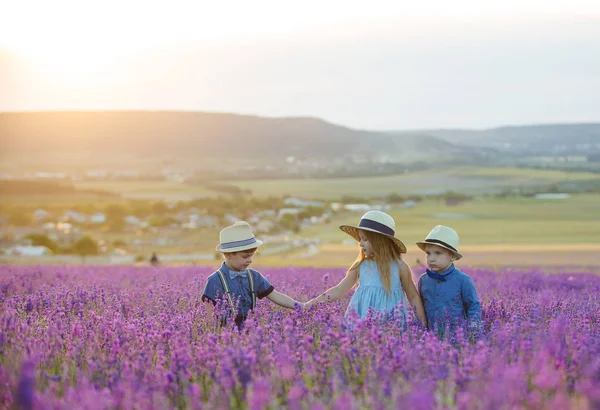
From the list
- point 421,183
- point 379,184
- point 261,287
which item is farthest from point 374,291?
point 421,183

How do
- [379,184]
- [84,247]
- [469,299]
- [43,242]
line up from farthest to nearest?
[379,184], [43,242], [84,247], [469,299]

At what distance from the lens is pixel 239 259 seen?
488 centimetres

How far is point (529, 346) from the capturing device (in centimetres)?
329

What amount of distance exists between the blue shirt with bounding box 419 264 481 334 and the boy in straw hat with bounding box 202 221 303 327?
1.01 meters

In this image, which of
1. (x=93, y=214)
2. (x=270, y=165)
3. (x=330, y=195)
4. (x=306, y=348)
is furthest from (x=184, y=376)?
(x=270, y=165)

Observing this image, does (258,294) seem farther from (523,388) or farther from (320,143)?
(320,143)

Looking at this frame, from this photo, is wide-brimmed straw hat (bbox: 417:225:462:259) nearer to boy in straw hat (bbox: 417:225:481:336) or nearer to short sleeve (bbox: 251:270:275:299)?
boy in straw hat (bbox: 417:225:481:336)

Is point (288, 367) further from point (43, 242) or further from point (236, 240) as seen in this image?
point (43, 242)

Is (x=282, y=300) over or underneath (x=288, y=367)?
underneath

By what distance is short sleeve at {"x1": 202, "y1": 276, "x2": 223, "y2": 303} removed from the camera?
4773mm

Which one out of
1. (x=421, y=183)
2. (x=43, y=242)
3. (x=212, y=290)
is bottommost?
(x=43, y=242)

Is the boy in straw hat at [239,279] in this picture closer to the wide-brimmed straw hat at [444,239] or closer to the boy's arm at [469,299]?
the wide-brimmed straw hat at [444,239]

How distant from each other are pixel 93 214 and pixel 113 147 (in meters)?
40.6

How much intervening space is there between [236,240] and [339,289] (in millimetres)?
778
